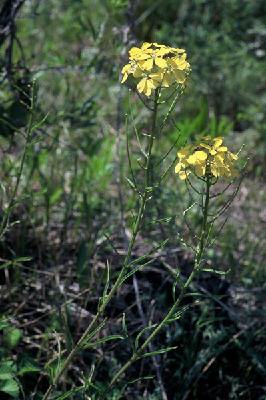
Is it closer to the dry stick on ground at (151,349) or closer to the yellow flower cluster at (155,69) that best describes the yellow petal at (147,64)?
the yellow flower cluster at (155,69)

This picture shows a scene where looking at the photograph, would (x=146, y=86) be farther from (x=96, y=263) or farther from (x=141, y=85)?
(x=96, y=263)

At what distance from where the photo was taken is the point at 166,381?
238 centimetres

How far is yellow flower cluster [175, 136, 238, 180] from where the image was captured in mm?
1545

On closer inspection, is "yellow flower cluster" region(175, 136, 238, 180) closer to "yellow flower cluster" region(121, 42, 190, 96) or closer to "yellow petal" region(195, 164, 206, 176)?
"yellow petal" region(195, 164, 206, 176)

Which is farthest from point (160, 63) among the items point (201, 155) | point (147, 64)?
point (201, 155)

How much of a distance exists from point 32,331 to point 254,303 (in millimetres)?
823

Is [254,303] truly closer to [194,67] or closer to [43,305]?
[43,305]

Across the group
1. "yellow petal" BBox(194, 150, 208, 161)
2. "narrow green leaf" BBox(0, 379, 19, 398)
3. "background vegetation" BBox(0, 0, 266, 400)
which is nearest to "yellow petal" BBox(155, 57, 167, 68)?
"yellow petal" BBox(194, 150, 208, 161)

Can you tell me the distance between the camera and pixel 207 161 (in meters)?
1.56

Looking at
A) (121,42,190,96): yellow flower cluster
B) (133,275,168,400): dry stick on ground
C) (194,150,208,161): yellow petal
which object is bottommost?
(133,275,168,400): dry stick on ground

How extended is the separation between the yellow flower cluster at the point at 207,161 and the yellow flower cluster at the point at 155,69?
16cm

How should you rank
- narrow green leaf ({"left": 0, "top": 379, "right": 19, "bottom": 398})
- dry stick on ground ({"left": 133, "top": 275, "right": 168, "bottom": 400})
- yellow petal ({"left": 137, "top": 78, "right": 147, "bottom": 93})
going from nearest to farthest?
1. yellow petal ({"left": 137, "top": 78, "right": 147, "bottom": 93})
2. narrow green leaf ({"left": 0, "top": 379, "right": 19, "bottom": 398})
3. dry stick on ground ({"left": 133, "top": 275, "right": 168, "bottom": 400})

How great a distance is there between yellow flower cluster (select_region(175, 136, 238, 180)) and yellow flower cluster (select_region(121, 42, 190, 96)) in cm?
16

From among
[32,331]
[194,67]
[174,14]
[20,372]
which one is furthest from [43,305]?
[174,14]
